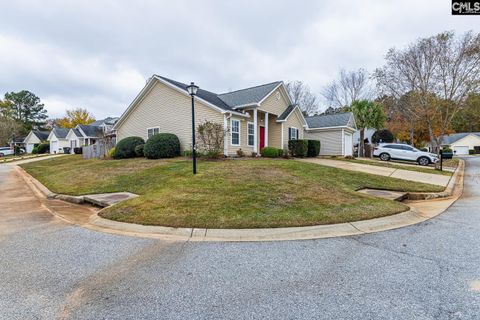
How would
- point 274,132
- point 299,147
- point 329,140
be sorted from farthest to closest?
point 329,140
point 274,132
point 299,147

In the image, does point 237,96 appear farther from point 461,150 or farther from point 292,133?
point 461,150

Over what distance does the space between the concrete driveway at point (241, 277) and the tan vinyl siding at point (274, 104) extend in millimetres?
13588

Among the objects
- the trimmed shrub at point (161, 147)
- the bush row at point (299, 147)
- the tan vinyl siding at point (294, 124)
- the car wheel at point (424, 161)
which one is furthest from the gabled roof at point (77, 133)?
the car wheel at point (424, 161)

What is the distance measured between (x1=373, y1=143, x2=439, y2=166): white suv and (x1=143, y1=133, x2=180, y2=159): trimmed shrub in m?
16.6

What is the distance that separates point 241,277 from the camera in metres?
2.91

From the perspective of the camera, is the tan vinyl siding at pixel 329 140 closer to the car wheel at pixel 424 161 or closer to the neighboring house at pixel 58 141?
the car wheel at pixel 424 161

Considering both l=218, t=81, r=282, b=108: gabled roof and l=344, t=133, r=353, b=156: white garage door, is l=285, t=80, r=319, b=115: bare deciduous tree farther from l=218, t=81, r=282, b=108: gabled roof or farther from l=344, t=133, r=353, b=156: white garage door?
l=218, t=81, r=282, b=108: gabled roof

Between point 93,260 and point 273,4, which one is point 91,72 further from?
point 93,260

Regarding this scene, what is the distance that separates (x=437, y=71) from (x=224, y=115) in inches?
601

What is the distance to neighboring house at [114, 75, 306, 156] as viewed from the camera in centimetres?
1513

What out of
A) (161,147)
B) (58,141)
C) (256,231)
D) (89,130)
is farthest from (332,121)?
(58,141)

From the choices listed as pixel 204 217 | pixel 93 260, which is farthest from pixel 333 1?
pixel 93 260

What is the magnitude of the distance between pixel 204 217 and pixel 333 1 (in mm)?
10984

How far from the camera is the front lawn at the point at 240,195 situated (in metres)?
5.15
